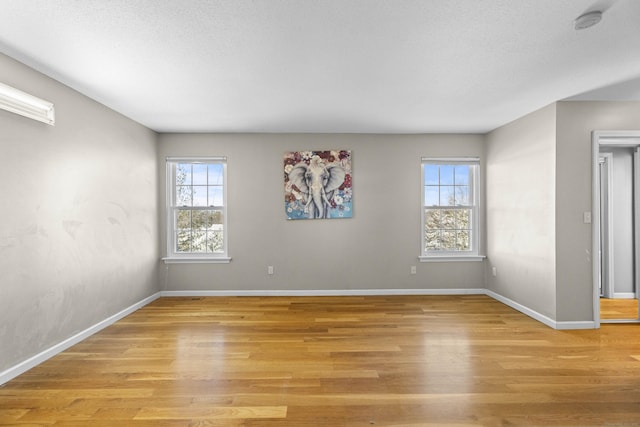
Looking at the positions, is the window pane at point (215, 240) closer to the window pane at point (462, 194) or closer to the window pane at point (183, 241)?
the window pane at point (183, 241)

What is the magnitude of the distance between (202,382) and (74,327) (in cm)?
170

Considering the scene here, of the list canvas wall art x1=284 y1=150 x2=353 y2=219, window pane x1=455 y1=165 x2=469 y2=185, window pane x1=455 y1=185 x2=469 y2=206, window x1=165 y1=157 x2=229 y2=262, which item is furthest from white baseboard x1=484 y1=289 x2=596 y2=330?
window x1=165 y1=157 x2=229 y2=262

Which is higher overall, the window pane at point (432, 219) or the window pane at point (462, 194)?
the window pane at point (462, 194)

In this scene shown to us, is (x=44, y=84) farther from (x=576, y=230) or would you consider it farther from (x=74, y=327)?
(x=576, y=230)

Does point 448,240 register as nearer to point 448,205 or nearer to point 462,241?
point 462,241

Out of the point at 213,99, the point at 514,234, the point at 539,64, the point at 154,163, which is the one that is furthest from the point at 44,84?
the point at 514,234

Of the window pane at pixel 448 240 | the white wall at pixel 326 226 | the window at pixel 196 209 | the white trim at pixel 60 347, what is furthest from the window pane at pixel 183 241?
the window pane at pixel 448 240

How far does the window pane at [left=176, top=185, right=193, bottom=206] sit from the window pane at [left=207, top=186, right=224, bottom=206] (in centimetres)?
33

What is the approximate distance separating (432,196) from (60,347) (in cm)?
488

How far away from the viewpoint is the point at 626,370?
8.78 ft

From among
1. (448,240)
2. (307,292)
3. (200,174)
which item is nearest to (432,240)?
(448,240)

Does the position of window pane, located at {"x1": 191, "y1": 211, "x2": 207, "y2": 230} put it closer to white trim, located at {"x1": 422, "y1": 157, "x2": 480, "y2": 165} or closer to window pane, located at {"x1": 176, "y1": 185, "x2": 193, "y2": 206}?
window pane, located at {"x1": 176, "y1": 185, "x2": 193, "y2": 206}

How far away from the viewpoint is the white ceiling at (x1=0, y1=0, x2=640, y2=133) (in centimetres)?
197

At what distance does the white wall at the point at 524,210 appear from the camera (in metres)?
3.75
